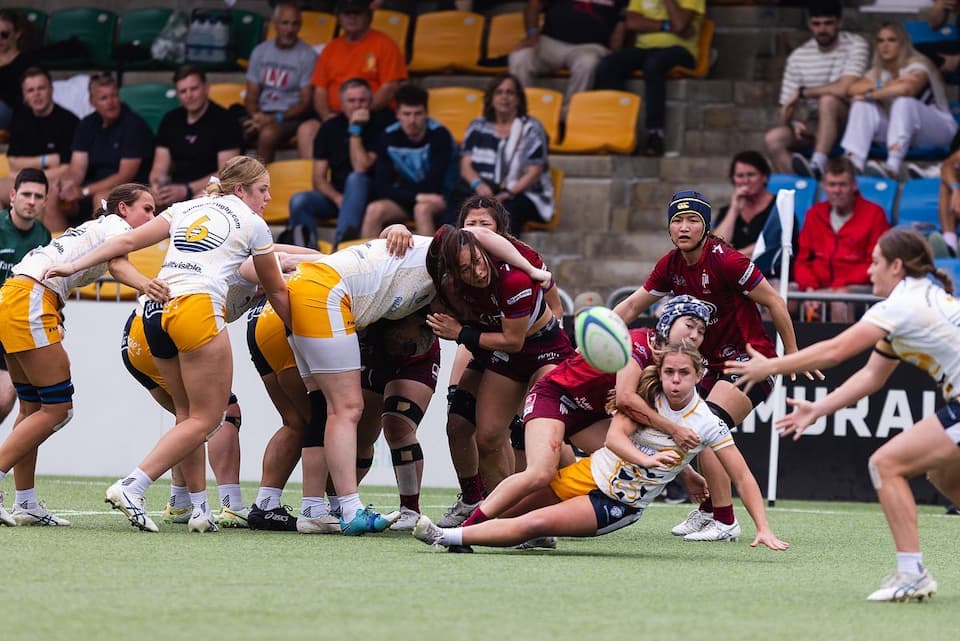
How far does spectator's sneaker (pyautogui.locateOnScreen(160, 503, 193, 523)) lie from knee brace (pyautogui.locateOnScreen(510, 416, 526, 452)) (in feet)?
6.44

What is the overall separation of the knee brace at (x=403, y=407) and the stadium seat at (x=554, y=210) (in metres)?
6.38

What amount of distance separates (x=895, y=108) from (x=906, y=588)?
911 centimetres

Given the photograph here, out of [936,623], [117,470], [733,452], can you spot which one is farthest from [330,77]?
[936,623]

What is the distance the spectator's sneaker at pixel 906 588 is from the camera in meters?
5.90

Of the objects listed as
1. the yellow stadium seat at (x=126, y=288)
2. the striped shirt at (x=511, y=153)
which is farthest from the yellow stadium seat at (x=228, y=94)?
the yellow stadium seat at (x=126, y=288)

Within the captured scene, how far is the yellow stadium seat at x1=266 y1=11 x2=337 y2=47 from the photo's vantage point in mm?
17078

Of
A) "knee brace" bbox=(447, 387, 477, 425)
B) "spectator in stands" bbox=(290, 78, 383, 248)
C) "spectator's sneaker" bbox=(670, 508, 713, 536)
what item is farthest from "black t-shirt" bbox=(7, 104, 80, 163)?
"spectator's sneaker" bbox=(670, 508, 713, 536)

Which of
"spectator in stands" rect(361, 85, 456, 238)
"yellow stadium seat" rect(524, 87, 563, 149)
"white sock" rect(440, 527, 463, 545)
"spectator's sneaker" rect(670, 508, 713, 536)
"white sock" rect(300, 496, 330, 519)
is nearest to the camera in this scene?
"white sock" rect(440, 527, 463, 545)

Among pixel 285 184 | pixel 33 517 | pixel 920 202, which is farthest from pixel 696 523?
pixel 285 184

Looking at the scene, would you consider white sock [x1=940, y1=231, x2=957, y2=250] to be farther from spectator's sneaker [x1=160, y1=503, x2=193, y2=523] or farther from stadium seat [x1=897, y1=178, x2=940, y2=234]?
spectator's sneaker [x1=160, y1=503, x2=193, y2=523]

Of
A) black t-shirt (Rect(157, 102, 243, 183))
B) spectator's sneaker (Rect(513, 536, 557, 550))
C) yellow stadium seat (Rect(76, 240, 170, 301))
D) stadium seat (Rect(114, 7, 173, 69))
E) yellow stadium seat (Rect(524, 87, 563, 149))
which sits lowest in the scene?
spectator's sneaker (Rect(513, 536, 557, 550))

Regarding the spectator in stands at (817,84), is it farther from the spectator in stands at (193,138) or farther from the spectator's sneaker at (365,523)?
the spectator's sneaker at (365,523)

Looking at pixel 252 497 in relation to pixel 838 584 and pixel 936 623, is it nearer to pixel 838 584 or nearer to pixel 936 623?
pixel 838 584

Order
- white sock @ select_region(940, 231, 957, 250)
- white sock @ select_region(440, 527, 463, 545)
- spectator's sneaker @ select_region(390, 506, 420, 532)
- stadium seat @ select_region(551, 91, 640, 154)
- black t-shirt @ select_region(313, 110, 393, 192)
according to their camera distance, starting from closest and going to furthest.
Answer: white sock @ select_region(440, 527, 463, 545) < spectator's sneaker @ select_region(390, 506, 420, 532) < white sock @ select_region(940, 231, 957, 250) < black t-shirt @ select_region(313, 110, 393, 192) < stadium seat @ select_region(551, 91, 640, 154)
